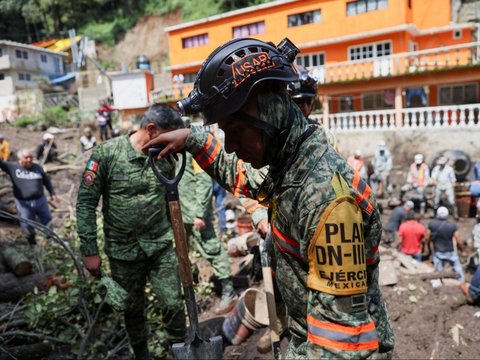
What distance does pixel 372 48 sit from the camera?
23688 millimetres

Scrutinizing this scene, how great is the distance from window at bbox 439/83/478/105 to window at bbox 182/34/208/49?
49.0 ft

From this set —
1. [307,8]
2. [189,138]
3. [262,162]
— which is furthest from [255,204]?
[307,8]

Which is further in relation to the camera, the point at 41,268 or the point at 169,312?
the point at 41,268

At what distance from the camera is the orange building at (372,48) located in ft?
63.7

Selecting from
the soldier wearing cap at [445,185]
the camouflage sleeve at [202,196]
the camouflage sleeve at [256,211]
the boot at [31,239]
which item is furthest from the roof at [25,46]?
the camouflage sleeve at [256,211]

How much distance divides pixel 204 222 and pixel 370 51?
21.2 m

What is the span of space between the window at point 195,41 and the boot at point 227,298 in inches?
1011

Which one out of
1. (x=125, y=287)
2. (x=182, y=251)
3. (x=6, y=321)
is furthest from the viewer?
(x=6, y=321)

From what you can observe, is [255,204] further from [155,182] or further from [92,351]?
[92,351]

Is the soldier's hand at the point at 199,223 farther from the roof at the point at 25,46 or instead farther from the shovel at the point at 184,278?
the roof at the point at 25,46

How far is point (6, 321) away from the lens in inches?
178

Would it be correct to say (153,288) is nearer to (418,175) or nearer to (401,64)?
(418,175)

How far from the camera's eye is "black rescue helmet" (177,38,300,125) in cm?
153

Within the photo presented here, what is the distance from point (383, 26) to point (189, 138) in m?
23.6
